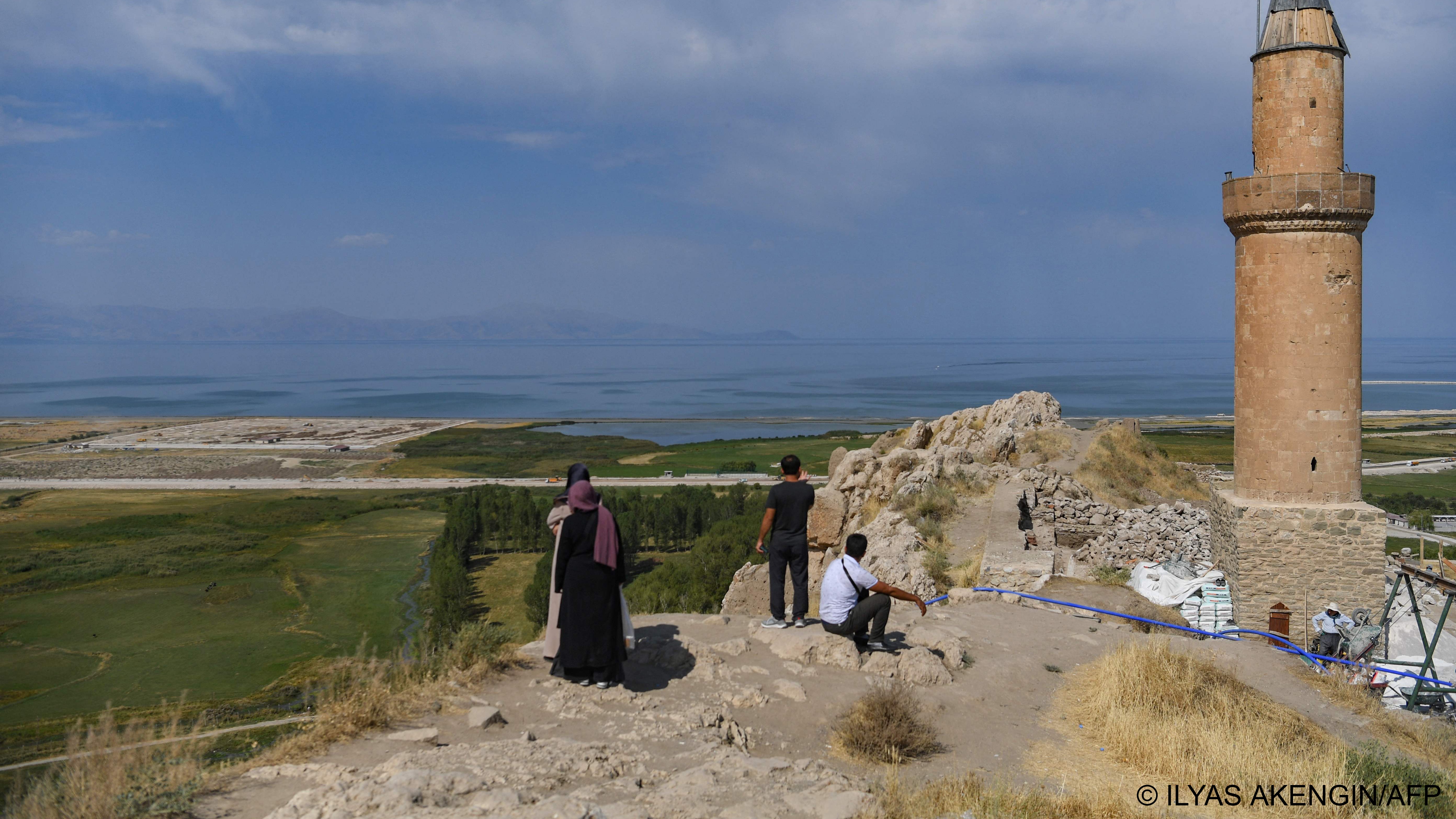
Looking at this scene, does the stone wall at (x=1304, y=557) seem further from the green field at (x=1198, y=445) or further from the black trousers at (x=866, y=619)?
the green field at (x=1198, y=445)

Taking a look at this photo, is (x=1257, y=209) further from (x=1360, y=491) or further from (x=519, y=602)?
(x=519, y=602)

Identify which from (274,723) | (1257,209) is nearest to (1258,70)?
(1257,209)

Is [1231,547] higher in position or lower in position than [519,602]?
higher

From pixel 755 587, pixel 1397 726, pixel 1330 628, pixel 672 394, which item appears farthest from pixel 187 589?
pixel 672 394

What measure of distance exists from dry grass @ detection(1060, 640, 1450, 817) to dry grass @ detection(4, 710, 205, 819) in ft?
18.8

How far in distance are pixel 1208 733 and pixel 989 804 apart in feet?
7.36

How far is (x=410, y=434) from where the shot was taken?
89.7m

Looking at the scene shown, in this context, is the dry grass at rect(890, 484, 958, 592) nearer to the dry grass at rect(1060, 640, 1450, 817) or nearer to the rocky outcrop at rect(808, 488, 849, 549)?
the rocky outcrop at rect(808, 488, 849, 549)

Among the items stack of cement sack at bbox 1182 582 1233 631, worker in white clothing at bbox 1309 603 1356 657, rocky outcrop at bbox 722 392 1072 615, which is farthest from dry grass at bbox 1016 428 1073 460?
worker in white clothing at bbox 1309 603 1356 657

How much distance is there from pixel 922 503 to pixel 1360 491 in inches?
226

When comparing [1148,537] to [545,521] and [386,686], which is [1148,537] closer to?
[386,686]

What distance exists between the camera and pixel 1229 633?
34.5 feet

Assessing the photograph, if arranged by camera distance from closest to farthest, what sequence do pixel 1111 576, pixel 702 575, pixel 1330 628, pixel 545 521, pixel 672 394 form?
pixel 1330 628 → pixel 1111 576 → pixel 702 575 → pixel 545 521 → pixel 672 394

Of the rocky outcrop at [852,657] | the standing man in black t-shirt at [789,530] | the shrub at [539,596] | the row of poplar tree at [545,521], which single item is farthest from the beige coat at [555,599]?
the row of poplar tree at [545,521]
